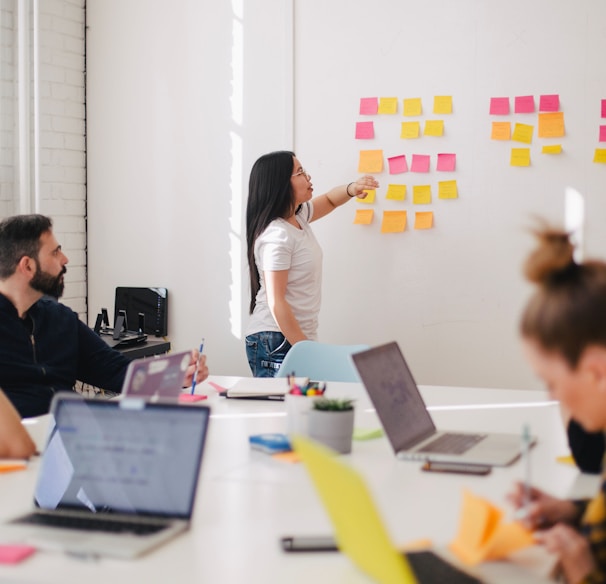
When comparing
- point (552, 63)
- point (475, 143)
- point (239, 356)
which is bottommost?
point (239, 356)

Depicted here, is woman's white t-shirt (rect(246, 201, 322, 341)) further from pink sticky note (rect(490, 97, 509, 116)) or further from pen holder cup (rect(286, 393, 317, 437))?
pen holder cup (rect(286, 393, 317, 437))

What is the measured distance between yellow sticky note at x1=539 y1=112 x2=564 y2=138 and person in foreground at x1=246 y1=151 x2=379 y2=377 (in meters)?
1.08

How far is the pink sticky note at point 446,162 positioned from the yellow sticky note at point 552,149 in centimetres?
41

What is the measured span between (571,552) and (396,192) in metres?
3.04

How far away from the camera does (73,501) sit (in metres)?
1.59

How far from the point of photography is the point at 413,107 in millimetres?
4102

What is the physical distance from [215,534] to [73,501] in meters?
0.29

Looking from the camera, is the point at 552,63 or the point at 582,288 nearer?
the point at 582,288

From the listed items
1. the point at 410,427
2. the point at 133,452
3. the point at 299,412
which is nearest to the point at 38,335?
the point at 299,412

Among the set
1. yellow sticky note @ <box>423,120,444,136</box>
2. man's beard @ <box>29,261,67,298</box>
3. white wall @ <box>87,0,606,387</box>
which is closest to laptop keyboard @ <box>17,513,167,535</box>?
man's beard @ <box>29,261,67,298</box>

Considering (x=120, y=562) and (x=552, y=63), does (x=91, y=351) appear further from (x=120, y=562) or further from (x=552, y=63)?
(x=552, y=63)

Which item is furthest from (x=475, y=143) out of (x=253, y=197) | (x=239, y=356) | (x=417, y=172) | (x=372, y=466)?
(x=372, y=466)

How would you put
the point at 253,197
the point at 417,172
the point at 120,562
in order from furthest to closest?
the point at 417,172, the point at 253,197, the point at 120,562

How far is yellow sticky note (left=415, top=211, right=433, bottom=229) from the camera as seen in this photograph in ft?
13.5
